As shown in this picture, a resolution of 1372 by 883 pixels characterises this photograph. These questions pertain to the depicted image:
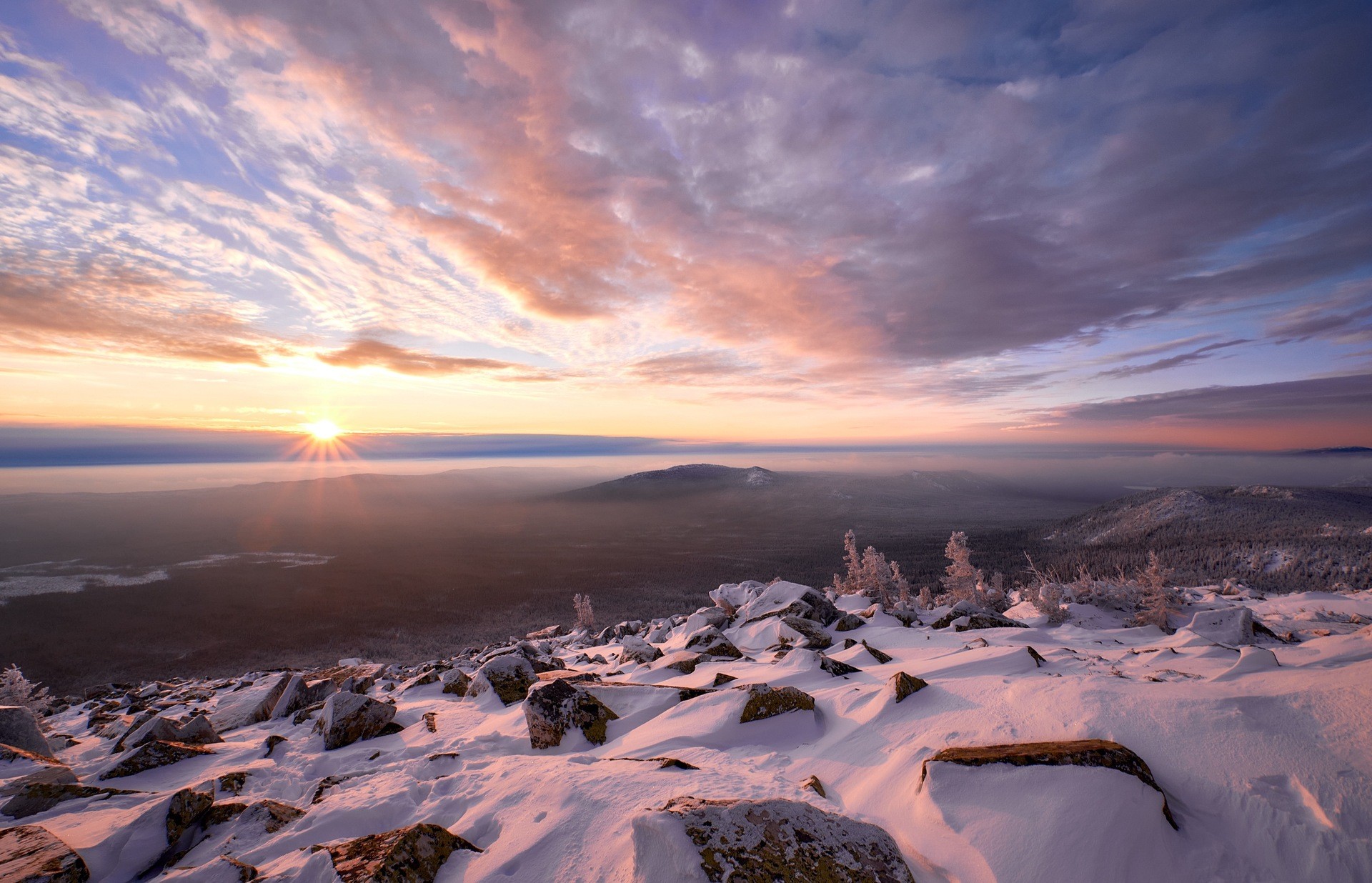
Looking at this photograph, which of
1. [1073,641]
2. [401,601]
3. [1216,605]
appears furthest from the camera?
[401,601]

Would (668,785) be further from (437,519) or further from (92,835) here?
(437,519)

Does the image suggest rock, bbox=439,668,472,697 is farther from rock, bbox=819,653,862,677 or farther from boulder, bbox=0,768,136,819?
rock, bbox=819,653,862,677

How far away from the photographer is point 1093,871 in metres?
3.34

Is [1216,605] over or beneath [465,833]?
beneath

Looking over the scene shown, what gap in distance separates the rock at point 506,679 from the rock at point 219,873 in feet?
18.5

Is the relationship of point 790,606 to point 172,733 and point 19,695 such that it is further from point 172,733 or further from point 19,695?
point 19,695

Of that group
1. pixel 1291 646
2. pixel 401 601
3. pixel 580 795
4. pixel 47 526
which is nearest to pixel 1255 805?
pixel 580 795

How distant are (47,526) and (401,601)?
8378 inches

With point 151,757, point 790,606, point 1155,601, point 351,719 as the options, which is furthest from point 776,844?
point 1155,601

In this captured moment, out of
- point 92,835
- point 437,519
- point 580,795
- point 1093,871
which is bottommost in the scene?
point 437,519

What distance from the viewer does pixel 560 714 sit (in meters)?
7.33

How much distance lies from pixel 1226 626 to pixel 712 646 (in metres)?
11.6

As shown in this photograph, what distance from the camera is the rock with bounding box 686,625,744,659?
1171 centimetres

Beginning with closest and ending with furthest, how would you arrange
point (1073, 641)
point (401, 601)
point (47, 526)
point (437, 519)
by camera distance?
1. point (1073, 641)
2. point (401, 601)
3. point (47, 526)
4. point (437, 519)
